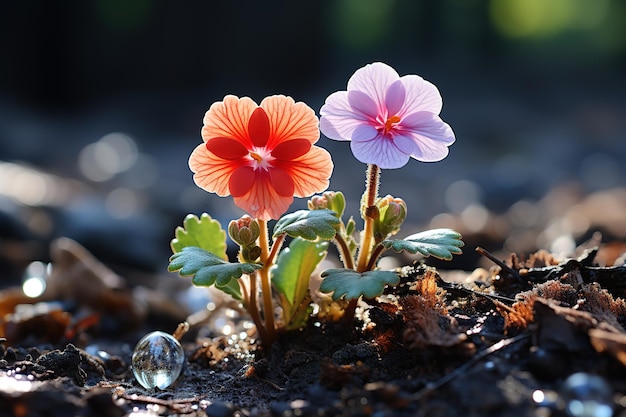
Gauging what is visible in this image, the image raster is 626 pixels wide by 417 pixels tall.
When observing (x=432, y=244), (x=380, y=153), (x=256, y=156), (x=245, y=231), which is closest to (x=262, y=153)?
(x=256, y=156)

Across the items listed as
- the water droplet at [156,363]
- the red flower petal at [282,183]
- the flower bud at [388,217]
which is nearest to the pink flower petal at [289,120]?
the red flower petal at [282,183]

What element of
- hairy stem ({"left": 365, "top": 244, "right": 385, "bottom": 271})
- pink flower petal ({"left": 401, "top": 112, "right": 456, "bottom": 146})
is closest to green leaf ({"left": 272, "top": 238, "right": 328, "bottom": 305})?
hairy stem ({"left": 365, "top": 244, "right": 385, "bottom": 271})

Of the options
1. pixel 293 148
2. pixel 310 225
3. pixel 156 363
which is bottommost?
pixel 156 363

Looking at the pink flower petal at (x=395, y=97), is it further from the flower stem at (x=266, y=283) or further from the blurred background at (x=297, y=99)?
the blurred background at (x=297, y=99)

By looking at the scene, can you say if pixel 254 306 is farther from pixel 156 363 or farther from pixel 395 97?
pixel 395 97

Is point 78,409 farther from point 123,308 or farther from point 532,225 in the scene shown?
point 532,225

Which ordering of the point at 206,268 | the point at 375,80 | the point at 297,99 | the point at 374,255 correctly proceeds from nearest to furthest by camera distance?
the point at 206,268, the point at 375,80, the point at 374,255, the point at 297,99

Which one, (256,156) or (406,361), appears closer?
(406,361)
